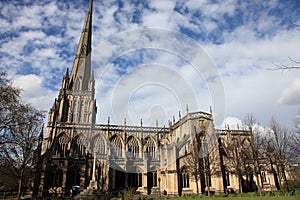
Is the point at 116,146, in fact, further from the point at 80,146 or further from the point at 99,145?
the point at 80,146

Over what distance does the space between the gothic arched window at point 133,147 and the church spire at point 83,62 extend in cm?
1664

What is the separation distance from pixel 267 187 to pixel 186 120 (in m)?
18.0

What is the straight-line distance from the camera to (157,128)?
1774 inches

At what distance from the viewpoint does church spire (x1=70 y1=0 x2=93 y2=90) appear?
48.5 m

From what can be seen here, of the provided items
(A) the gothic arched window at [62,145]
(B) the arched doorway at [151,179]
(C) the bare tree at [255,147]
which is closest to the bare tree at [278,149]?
(C) the bare tree at [255,147]

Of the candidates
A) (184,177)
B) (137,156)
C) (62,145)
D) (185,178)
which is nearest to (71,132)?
(62,145)

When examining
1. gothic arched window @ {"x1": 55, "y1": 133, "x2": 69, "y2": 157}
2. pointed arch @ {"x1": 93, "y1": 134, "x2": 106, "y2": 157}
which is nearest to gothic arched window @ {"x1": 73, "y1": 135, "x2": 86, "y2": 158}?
gothic arched window @ {"x1": 55, "y1": 133, "x2": 69, "y2": 157}

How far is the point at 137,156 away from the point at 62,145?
1380cm

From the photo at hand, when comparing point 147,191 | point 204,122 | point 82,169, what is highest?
point 204,122

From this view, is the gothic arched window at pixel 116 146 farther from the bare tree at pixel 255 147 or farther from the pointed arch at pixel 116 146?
the bare tree at pixel 255 147

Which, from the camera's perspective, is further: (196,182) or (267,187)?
(267,187)

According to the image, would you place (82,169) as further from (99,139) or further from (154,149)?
(154,149)

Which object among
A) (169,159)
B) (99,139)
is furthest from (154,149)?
(99,139)

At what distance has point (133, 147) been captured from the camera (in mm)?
41906
